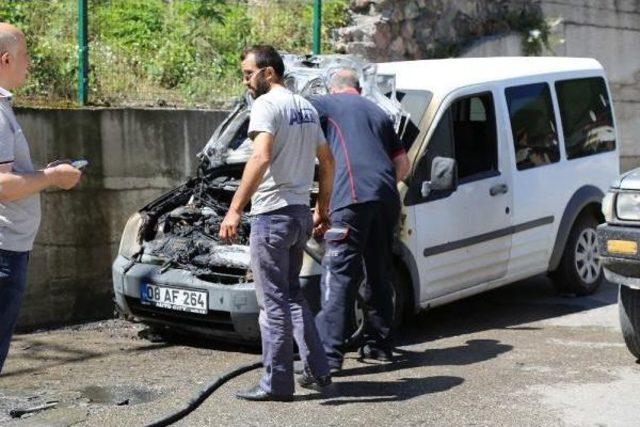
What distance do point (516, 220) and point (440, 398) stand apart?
2.47m

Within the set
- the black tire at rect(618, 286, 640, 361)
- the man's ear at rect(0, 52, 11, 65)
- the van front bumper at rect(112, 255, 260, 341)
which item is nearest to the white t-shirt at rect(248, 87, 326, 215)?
the van front bumper at rect(112, 255, 260, 341)

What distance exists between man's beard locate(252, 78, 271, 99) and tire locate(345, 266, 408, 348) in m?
1.64

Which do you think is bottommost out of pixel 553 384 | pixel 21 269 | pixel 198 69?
pixel 553 384

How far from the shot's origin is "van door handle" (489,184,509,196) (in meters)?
8.35

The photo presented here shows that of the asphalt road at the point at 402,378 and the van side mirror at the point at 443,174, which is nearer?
the asphalt road at the point at 402,378

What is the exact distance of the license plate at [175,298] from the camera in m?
7.32

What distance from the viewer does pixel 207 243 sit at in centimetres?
762

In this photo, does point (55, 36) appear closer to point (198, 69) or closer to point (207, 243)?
point (198, 69)

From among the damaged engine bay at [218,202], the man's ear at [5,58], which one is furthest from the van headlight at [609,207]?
the man's ear at [5,58]

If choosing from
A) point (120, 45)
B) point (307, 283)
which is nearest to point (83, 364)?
point (307, 283)

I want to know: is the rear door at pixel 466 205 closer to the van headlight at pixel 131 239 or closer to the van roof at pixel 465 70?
the van roof at pixel 465 70

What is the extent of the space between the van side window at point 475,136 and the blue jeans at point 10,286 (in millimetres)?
Result: 4093

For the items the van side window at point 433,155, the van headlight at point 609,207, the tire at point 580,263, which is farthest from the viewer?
the tire at point 580,263

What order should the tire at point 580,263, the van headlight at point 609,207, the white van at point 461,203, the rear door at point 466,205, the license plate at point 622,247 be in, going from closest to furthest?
the license plate at point 622,247, the van headlight at point 609,207, the white van at point 461,203, the rear door at point 466,205, the tire at point 580,263
